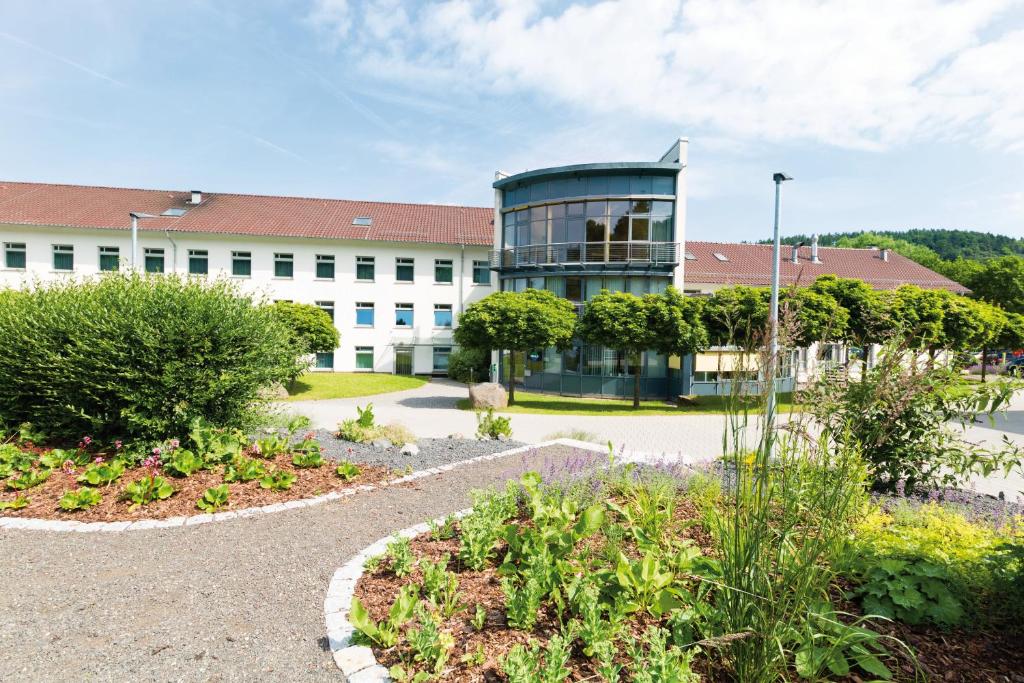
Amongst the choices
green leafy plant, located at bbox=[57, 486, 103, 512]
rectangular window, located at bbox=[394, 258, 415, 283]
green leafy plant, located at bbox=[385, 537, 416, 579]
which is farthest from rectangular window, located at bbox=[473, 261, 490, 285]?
green leafy plant, located at bbox=[385, 537, 416, 579]

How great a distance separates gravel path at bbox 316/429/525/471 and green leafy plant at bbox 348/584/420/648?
4689mm

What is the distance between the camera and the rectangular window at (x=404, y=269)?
102ft

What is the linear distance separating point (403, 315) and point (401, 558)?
27143 mm

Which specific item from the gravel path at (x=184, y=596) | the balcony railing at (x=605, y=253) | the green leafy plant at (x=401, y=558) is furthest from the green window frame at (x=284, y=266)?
the green leafy plant at (x=401, y=558)

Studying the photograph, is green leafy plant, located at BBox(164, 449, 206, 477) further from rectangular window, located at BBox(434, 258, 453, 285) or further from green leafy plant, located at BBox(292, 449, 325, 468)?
rectangular window, located at BBox(434, 258, 453, 285)

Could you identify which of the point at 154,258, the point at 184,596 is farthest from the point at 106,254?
the point at 184,596

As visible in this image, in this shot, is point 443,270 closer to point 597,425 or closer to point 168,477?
point 597,425

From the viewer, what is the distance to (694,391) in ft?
75.0

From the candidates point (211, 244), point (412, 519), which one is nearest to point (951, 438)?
point (412, 519)

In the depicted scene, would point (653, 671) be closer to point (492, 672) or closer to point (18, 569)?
point (492, 672)

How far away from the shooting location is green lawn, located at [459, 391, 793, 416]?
19212mm

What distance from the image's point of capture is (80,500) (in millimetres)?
6098

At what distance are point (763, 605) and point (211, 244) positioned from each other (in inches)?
1296

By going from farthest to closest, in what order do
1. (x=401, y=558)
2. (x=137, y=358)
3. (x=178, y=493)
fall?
1. (x=137, y=358)
2. (x=178, y=493)
3. (x=401, y=558)
